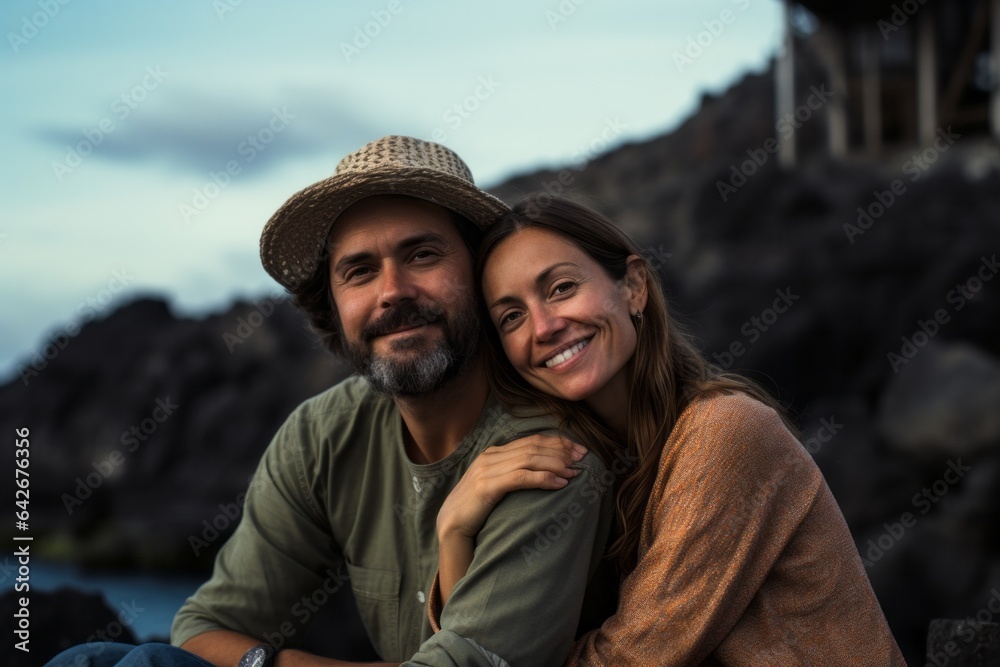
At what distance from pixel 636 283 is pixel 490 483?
2.82 ft

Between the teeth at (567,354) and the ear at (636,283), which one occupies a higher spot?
the ear at (636,283)

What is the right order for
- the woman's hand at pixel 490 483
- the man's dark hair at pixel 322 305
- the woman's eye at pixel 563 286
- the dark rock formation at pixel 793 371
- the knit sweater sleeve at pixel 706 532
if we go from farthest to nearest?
the dark rock formation at pixel 793 371 → the man's dark hair at pixel 322 305 → the woman's eye at pixel 563 286 → the woman's hand at pixel 490 483 → the knit sweater sleeve at pixel 706 532

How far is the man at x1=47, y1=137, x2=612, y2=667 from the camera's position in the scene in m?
3.26


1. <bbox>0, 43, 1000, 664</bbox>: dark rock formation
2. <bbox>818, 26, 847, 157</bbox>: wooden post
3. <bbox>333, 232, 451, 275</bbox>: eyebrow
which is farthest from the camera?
<bbox>818, 26, 847, 157</bbox>: wooden post

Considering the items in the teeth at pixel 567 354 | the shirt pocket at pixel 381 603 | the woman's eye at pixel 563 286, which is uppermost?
the woman's eye at pixel 563 286

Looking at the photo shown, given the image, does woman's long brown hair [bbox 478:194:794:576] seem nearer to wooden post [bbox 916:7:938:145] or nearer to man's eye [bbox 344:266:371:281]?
man's eye [bbox 344:266:371:281]

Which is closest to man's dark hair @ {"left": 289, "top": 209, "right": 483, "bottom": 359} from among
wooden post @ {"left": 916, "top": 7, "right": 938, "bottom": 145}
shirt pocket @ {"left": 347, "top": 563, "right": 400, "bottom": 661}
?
shirt pocket @ {"left": 347, "top": 563, "right": 400, "bottom": 661}

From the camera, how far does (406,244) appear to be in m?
A: 3.46

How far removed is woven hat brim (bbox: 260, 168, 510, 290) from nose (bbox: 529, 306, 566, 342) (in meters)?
0.48

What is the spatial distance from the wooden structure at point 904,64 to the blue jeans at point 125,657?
61.6 feet

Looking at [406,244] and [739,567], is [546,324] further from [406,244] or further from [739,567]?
[739,567]

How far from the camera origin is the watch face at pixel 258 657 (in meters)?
3.40

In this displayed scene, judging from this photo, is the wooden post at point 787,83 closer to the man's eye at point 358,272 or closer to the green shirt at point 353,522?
the green shirt at point 353,522

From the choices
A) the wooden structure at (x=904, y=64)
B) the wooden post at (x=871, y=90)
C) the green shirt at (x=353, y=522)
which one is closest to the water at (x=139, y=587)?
the green shirt at (x=353, y=522)
